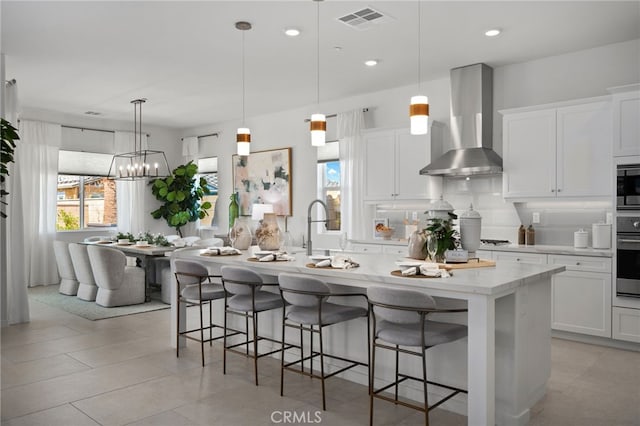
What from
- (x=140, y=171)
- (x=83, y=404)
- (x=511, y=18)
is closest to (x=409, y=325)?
(x=83, y=404)

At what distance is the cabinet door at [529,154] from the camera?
4895mm

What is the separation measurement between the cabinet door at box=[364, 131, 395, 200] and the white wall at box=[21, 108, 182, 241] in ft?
16.5

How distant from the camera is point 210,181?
31.7 feet

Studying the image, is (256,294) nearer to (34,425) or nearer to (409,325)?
(409,325)

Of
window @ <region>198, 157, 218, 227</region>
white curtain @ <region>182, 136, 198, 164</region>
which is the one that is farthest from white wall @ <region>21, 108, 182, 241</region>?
window @ <region>198, 157, 218, 227</region>

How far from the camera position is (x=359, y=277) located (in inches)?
118

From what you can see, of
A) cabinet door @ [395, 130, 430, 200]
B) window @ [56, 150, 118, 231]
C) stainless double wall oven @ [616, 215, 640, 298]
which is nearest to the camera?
stainless double wall oven @ [616, 215, 640, 298]

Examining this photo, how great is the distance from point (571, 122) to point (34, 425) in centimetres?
503

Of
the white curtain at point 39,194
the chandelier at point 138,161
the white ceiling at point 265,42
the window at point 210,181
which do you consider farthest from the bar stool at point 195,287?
the window at point 210,181

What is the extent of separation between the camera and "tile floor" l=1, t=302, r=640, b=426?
2992 mm

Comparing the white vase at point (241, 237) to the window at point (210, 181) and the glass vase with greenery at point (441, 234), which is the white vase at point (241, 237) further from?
the window at point (210, 181)

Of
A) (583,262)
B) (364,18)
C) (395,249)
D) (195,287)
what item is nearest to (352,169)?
(395,249)

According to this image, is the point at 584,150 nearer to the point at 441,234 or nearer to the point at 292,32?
the point at 441,234

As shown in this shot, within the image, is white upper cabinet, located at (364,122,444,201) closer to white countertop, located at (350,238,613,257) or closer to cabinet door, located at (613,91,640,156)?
white countertop, located at (350,238,613,257)
